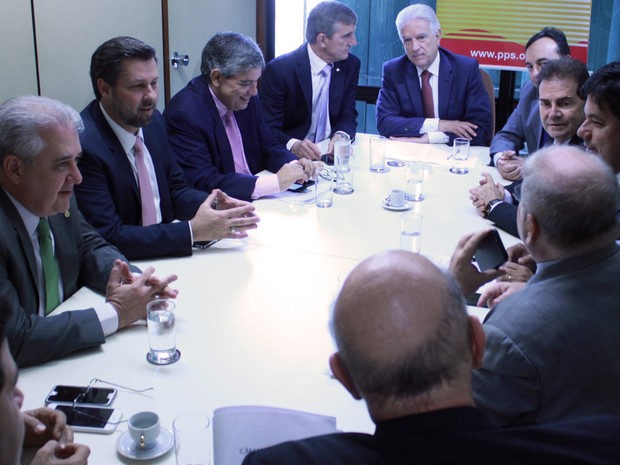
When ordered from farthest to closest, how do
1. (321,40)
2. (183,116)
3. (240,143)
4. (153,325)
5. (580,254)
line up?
(321,40)
(240,143)
(183,116)
(153,325)
(580,254)

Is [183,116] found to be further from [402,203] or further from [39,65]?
[402,203]

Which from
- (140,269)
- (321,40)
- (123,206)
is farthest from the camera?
(321,40)

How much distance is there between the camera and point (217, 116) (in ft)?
11.9

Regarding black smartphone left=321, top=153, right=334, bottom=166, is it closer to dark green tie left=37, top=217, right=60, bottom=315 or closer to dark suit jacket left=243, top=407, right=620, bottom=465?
dark green tie left=37, top=217, right=60, bottom=315

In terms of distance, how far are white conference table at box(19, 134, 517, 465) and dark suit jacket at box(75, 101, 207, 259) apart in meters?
0.08

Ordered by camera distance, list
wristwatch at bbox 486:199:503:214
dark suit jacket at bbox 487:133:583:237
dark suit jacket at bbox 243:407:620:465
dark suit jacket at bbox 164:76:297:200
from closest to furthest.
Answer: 1. dark suit jacket at bbox 243:407:620:465
2. dark suit jacket at bbox 487:133:583:237
3. wristwatch at bbox 486:199:503:214
4. dark suit jacket at bbox 164:76:297:200

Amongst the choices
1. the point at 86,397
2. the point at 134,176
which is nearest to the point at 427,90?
the point at 134,176

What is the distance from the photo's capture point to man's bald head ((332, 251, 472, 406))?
3.43 feet

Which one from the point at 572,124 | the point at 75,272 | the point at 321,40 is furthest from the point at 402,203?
the point at 321,40

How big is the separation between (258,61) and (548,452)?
287 centimetres

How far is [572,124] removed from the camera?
343cm

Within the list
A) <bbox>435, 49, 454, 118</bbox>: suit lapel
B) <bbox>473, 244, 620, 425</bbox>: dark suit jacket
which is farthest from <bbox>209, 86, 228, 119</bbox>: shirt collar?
<bbox>473, 244, 620, 425</bbox>: dark suit jacket

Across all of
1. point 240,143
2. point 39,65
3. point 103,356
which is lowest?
point 103,356

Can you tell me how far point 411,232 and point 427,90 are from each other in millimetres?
2346
